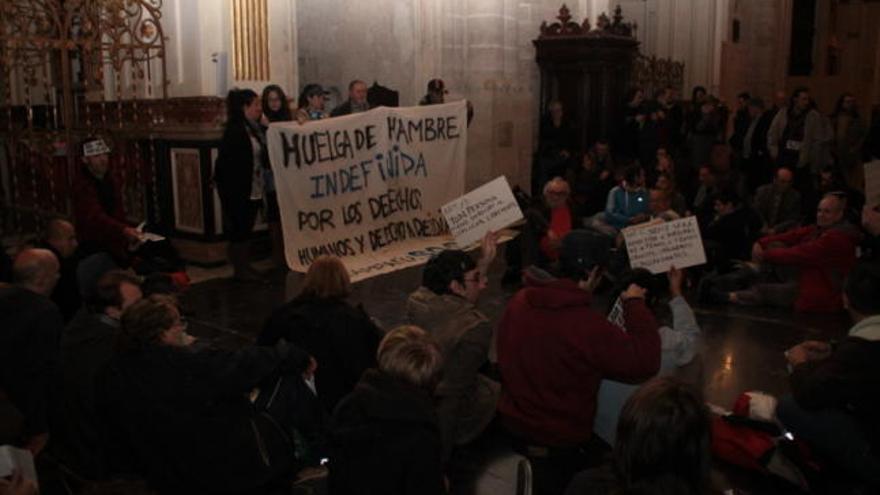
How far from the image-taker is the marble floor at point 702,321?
19.4 ft

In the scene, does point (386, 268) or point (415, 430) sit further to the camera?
point (386, 268)

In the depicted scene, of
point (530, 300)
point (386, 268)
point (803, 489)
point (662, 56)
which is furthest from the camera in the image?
point (662, 56)

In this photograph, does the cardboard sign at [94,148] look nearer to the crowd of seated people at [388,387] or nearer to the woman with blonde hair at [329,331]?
the crowd of seated people at [388,387]

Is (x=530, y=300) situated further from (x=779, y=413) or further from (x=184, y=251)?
(x=184, y=251)

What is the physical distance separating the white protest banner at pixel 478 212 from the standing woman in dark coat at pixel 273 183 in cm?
263

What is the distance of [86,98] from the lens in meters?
11.0

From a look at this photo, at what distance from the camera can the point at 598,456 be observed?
421cm

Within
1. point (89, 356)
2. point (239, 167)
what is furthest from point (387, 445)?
point (239, 167)

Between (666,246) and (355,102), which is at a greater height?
(355,102)

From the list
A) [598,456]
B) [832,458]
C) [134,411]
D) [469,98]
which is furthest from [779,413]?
[469,98]

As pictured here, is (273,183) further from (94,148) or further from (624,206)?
(624,206)

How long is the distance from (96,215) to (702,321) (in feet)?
16.7

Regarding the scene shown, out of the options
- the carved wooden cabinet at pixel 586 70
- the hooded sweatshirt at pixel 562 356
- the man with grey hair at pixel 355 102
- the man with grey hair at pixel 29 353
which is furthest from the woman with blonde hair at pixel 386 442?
the carved wooden cabinet at pixel 586 70

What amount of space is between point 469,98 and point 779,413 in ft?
29.7
